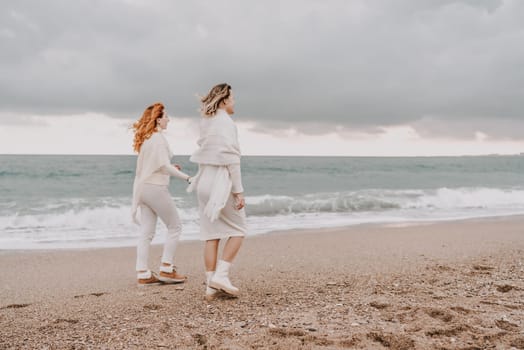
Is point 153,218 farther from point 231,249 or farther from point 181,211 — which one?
point 181,211

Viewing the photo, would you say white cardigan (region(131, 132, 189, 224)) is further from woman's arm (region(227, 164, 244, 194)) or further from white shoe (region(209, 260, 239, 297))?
white shoe (region(209, 260, 239, 297))

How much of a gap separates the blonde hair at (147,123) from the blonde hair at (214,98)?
102cm

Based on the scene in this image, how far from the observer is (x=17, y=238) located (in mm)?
9922

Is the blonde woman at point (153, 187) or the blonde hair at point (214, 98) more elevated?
the blonde hair at point (214, 98)

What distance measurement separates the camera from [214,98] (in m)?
4.31

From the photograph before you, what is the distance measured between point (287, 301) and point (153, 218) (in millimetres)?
1904

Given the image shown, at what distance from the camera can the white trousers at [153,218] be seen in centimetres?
512

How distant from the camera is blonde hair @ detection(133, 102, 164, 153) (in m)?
5.17

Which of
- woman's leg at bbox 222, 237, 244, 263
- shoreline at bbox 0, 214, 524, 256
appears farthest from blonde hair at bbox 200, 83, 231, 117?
shoreline at bbox 0, 214, 524, 256

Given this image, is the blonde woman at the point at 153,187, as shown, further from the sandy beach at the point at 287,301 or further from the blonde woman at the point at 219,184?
the blonde woman at the point at 219,184

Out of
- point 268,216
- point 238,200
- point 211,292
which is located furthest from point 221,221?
point 268,216

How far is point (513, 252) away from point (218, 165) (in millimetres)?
5055

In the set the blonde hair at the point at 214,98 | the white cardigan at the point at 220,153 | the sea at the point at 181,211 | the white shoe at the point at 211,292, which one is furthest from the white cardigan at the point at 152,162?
the sea at the point at 181,211

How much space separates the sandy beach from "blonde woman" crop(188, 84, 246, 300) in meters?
0.37
